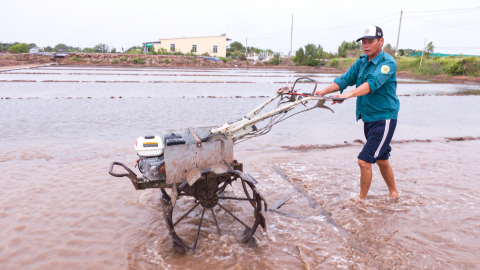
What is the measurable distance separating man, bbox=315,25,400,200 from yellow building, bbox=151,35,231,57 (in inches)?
2179

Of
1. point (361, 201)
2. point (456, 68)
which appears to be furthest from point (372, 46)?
point (456, 68)

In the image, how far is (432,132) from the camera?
8.27 m

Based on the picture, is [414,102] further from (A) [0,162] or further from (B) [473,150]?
(A) [0,162]

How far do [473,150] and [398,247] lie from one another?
4626 millimetres

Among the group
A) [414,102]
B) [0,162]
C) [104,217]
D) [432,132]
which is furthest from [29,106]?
[414,102]

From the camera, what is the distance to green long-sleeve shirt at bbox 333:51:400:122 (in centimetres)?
337

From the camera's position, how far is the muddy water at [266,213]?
2.97m

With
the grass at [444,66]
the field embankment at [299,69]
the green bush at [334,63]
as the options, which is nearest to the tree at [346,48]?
the field embankment at [299,69]

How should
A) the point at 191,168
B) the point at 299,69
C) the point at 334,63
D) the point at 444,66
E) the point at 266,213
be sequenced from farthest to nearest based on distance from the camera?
the point at 334,63, the point at 299,69, the point at 444,66, the point at 266,213, the point at 191,168

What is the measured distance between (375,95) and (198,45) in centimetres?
5657

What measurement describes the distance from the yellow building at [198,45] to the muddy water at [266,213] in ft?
170

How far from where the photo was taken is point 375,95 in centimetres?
360

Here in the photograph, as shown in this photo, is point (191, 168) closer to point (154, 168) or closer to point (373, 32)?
point (154, 168)

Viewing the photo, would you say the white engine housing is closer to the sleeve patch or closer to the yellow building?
the sleeve patch
